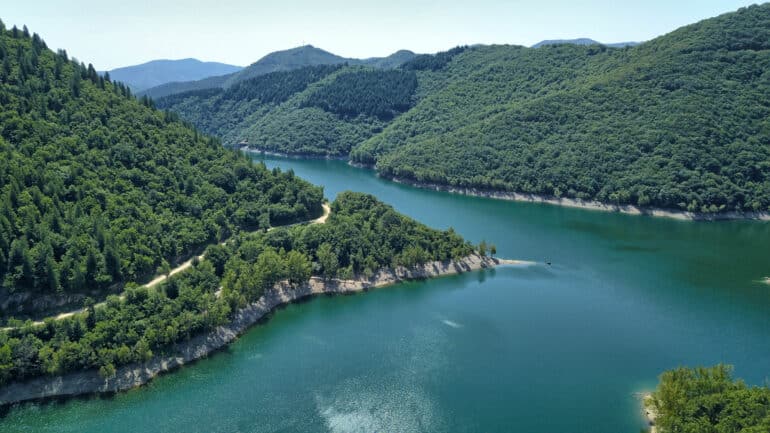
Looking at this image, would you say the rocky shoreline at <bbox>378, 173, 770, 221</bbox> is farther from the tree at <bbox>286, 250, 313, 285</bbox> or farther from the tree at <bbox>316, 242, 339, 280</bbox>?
Answer: the tree at <bbox>286, 250, 313, 285</bbox>

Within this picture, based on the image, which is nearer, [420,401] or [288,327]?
[420,401]

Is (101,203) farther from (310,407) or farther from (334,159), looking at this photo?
(334,159)

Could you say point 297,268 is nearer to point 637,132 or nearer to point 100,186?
point 100,186

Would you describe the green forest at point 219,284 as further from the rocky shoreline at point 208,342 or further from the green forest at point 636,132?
the green forest at point 636,132

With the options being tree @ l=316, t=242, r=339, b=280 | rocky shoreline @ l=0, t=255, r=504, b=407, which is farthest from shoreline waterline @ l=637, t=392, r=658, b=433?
tree @ l=316, t=242, r=339, b=280

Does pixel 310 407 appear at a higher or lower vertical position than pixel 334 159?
lower

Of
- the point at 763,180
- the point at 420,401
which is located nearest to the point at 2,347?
the point at 420,401
